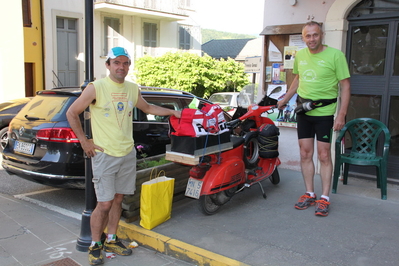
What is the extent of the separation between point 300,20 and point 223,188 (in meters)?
3.56

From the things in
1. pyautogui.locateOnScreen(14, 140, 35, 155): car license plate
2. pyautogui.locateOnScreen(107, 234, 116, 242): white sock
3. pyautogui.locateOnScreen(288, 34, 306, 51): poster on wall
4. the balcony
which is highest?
the balcony

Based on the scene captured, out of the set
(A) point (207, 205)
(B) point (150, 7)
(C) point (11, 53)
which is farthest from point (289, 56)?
(B) point (150, 7)

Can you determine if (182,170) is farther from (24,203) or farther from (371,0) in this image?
(371,0)

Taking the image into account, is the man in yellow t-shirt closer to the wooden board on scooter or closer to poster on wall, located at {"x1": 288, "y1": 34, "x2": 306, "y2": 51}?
the wooden board on scooter

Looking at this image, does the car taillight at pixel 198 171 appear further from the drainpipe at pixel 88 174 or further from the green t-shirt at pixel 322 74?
the green t-shirt at pixel 322 74

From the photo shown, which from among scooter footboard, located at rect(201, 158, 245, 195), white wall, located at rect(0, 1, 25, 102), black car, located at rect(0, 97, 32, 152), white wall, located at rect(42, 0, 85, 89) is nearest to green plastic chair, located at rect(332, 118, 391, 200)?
scooter footboard, located at rect(201, 158, 245, 195)

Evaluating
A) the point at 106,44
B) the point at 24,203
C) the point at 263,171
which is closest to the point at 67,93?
the point at 24,203

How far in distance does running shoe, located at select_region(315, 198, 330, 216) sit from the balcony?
64.1 ft

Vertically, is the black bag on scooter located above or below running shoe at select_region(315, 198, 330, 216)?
Answer: above

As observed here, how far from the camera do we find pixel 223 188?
15.1 feet

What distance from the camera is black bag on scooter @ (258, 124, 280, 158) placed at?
5.37 metres

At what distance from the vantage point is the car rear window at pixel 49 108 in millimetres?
5129

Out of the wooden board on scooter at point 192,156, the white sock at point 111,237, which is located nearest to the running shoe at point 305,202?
the wooden board on scooter at point 192,156

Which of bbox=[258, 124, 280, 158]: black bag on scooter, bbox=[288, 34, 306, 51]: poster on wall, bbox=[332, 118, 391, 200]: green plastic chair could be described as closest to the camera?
bbox=[332, 118, 391, 200]: green plastic chair
